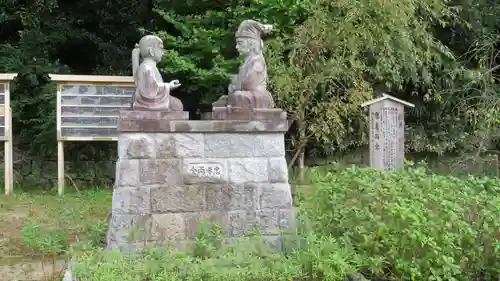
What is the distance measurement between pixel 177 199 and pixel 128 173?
0.46 meters

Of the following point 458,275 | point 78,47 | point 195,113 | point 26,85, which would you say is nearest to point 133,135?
point 458,275

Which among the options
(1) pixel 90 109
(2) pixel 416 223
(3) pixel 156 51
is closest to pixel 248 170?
(3) pixel 156 51

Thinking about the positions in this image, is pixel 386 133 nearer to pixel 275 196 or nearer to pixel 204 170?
pixel 275 196

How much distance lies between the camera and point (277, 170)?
15.3ft

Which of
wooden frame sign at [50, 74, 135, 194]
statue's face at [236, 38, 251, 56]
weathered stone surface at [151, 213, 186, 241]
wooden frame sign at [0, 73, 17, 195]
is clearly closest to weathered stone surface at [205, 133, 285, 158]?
weathered stone surface at [151, 213, 186, 241]

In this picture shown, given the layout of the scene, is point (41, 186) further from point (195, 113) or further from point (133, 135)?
point (133, 135)

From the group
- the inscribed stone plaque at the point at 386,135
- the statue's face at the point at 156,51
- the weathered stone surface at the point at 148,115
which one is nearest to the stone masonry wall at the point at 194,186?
the weathered stone surface at the point at 148,115

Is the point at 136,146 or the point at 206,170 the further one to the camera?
the point at 206,170

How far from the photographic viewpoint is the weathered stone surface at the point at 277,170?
4641mm

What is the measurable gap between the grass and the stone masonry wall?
0.55 metres

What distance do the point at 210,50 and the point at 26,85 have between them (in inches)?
150

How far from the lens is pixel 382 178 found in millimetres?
4117

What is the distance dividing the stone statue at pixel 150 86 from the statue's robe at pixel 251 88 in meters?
0.50

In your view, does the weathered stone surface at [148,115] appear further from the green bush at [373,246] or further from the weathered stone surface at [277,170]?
the green bush at [373,246]
